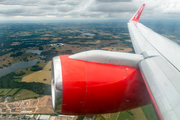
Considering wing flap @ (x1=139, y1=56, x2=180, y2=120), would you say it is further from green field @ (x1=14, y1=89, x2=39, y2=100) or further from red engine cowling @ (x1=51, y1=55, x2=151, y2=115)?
green field @ (x1=14, y1=89, x2=39, y2=100)

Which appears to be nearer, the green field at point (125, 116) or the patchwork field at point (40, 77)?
the green field at point (125, 116)

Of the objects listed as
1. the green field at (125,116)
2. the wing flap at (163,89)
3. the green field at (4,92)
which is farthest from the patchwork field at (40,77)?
the wing flap at (163,89)

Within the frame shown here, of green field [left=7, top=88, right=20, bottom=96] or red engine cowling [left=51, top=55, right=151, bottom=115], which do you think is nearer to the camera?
Result: red engine cowling [left=51, top=55, right=151, bottom=115]

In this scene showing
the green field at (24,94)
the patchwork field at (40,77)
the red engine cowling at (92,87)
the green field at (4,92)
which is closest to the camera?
the red engine cowling at (92,87)

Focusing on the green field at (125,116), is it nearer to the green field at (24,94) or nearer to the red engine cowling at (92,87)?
the red engine cowling at (92,87)

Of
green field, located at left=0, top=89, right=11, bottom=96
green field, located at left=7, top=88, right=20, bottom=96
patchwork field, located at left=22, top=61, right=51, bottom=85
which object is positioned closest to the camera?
green field, located at left=7, top=88, right=20, bottom=96

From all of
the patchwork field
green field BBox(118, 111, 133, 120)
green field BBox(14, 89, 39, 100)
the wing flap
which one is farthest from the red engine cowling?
the patchwork field

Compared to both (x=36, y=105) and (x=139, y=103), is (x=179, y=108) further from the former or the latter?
(x=36, y=105)

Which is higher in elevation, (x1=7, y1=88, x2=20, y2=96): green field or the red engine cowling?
the red engine cowling

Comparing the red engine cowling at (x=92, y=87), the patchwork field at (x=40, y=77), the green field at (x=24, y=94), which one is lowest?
the green field at (x=24, y=94)

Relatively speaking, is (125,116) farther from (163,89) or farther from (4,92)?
(4,92)
